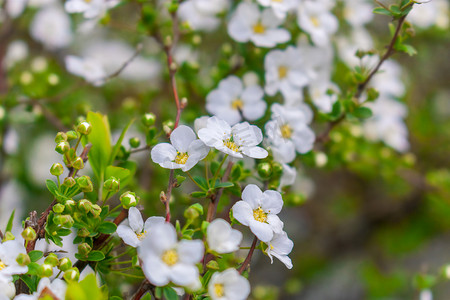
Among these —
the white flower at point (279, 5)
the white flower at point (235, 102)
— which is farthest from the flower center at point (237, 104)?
the white flower at point (279, 5)

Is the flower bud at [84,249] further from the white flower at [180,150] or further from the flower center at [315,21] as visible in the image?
the flower center at [315,21]

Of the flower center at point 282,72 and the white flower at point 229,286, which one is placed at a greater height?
the flower center at point 282,72

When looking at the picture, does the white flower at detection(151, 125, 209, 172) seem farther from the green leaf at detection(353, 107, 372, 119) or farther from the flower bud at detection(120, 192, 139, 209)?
the green leaf at detection(353, 107, 372, 119)

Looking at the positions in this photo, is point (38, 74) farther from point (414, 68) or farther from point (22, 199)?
point (414, 68)

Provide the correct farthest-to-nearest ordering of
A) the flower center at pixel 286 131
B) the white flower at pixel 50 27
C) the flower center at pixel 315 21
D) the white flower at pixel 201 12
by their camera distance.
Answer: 1. the white flower at pixel 50 27
2. the white flower at pixel 201 12
3. the flower center at pixel 315 21
4. the flower center at pixel 286 131

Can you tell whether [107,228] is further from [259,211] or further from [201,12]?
[201,12]

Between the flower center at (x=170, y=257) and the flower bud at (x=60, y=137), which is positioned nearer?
the flower center at (x=170, y=257)

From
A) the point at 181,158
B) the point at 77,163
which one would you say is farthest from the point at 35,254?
the point at 181,158
